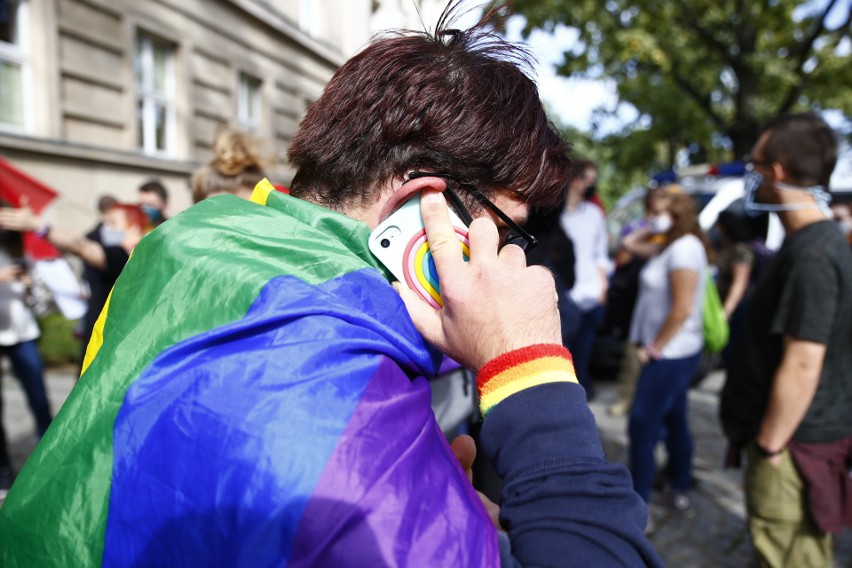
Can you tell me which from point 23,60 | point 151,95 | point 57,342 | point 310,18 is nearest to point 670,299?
point 57,342

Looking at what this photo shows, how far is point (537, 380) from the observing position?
935 millimetres

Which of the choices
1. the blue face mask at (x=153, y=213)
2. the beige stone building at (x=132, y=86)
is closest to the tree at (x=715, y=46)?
the beige stone building at (x=132, y=86)

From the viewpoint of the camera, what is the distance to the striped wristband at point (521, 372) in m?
0.94

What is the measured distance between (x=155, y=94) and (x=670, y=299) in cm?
864

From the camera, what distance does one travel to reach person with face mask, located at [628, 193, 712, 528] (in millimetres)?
3768

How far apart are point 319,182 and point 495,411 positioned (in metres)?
0.56

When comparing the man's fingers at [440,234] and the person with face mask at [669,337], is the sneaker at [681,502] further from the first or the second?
the man's fingers at [440,234]

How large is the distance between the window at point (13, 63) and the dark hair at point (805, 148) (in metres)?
7.95

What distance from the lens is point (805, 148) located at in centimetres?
265

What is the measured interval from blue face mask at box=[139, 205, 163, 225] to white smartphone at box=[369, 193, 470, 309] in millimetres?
3856

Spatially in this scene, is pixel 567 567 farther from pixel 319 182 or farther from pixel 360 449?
pixel 319 182

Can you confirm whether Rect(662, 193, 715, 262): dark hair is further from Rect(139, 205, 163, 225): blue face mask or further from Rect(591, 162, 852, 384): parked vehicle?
Rect(139, 205, 163, 225): blue face mask

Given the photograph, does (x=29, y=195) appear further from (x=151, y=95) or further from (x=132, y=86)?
(x=151, y=95)

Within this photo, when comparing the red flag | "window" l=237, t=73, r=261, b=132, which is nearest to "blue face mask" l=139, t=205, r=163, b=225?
the red flag
